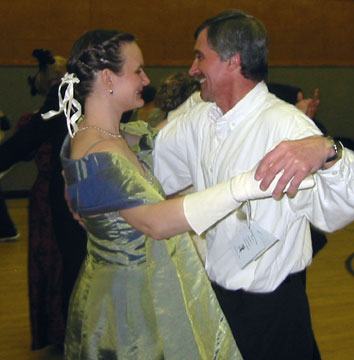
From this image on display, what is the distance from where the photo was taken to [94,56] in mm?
1815

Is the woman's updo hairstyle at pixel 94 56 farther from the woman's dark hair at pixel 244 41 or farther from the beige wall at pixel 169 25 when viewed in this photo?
the beige wall at pixel 169 25

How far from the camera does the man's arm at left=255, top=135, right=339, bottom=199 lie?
1370mm

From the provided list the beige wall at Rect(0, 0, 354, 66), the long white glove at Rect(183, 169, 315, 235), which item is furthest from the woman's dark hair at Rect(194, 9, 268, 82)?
the beige wall at Rect(0, 0, 354, 66)

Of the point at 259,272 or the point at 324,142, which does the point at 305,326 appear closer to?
the point at 259,272

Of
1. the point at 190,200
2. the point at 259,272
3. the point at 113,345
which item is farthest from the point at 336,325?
the point at 190,200

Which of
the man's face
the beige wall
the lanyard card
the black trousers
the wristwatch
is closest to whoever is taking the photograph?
the wristwatch

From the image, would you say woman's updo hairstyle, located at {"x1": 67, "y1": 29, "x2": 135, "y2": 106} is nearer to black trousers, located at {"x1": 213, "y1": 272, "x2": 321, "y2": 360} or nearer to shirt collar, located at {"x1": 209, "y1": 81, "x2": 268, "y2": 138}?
shirt collar, located at {"x1": 209, "y1": 81, "x2": 268, "y2": 138}

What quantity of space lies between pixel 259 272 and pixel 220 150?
419mm

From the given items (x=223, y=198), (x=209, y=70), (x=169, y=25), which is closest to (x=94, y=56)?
(x=209, y=70)

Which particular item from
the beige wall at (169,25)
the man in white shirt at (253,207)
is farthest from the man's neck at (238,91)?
the beige wall at (169,25)

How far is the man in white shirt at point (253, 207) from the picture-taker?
1795 mm

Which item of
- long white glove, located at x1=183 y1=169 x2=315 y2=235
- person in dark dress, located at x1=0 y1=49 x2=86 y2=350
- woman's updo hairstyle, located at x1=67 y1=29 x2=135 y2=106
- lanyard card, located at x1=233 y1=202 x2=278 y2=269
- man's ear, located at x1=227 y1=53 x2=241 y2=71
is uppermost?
woman's updo hairstyle, located at x1=67 y1=29 x2=135 y2=106

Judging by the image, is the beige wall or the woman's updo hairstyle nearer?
the woman's updo hairstyle

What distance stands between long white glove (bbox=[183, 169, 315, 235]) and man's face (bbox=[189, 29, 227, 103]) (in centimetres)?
66
